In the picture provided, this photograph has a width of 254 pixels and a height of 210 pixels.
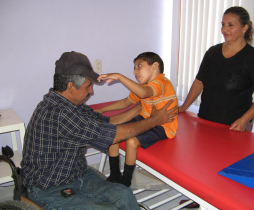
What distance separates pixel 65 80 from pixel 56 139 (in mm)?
310

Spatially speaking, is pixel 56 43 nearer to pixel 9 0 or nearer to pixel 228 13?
pixel 9 0

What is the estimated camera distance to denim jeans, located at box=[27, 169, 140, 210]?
47.0 inches

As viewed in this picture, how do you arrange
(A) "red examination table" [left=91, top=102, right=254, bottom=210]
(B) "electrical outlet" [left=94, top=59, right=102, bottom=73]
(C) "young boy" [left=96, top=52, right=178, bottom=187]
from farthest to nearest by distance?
1. (B) "electrical outlet" [left=94, top=59, right=102, bottom=73]
2. (C) "young boy" [left=96, top=52, right=178, bottom=187]
3. (A) "red examination table" [left=91, top=102, right=254, bottom=210]

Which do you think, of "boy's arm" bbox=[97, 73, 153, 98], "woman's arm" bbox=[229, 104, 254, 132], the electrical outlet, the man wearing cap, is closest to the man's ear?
the man wearing cap

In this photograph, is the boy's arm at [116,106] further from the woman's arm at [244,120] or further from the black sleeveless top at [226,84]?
the woman's arm at [244,120]

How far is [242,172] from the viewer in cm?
119

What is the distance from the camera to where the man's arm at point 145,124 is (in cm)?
133

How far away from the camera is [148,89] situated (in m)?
1.50

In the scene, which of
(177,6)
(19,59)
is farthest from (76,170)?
(177,6)

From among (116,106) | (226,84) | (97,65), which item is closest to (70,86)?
(116,106)

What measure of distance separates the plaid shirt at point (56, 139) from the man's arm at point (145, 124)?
0.05m

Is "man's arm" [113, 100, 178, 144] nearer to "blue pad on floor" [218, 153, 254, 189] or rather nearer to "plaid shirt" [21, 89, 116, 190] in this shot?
"plaid shirt" [21, 89, 116, 190]

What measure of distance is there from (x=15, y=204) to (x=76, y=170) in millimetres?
338

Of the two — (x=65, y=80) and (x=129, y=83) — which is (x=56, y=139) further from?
(x=129, y=83)
